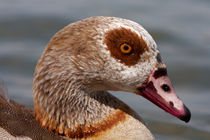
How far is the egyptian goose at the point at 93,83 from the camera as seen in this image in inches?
160

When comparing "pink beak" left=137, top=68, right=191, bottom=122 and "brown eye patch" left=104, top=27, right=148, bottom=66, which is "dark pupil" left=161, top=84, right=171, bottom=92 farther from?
"brown eye patch" left=104, top=27, right=148, bottom=66

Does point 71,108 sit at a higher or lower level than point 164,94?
lower

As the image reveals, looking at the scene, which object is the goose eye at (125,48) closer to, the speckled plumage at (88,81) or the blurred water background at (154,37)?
the speckled plumage at (88,81)

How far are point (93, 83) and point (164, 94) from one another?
1.95 ft

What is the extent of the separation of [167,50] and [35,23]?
1.99 m

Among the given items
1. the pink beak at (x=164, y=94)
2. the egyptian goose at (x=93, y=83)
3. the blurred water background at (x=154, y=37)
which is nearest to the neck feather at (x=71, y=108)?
the egyptian goose at (x=93, y=83)

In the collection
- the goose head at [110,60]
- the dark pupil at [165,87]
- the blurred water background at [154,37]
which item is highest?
the goose head at [110,60]

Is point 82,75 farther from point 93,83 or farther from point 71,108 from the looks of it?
point 71,108

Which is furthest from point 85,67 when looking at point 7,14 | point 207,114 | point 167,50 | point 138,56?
point 7,14

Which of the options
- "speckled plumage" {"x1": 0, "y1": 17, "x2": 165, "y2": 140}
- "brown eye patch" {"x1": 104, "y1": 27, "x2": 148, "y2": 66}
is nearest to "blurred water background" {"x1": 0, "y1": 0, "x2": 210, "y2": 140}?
"speckled plumage" {"x1": 0, "y1": 17, "x2": 165, "y2": 140}

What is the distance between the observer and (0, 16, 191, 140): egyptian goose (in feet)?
13.4

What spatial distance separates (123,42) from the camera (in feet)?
13.3

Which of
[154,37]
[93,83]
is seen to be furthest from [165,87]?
[154,37]

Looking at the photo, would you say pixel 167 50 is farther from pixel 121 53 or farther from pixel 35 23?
pixel 121 53
